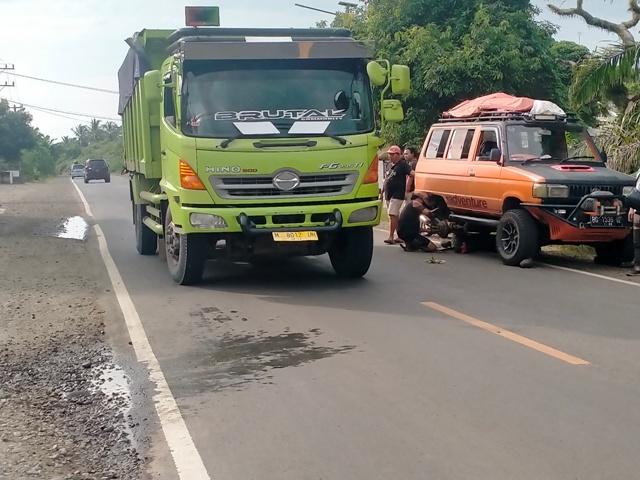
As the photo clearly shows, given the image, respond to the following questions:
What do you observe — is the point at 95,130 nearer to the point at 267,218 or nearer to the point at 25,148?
the point at 25,148

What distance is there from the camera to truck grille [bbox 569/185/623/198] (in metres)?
11.9


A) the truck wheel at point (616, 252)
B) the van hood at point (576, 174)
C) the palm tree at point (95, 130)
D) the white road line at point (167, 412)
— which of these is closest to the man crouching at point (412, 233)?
the van hood at point (576, 174)

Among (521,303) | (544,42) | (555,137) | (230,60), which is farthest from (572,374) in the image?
(544,42)

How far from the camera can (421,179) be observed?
15.2 m

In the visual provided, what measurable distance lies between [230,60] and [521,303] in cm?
430

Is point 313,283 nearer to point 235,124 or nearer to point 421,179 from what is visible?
point 235,124

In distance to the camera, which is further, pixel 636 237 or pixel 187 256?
pixel 636 237

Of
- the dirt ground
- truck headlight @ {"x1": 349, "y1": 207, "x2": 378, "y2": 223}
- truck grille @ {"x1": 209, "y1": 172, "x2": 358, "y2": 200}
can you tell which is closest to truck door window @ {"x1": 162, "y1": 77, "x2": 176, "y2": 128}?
truck grille @ {"x1": 209, "y1": 172, "x2": 358, "y2": 200}

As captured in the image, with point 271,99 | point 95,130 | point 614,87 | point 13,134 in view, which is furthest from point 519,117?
point 95,130

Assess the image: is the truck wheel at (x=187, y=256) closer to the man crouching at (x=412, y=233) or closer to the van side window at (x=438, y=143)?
the man crouching at (x=412, y=233)

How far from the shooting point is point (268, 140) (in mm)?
9805

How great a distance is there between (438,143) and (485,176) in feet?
6.45

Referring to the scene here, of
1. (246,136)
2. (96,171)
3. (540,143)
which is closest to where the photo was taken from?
(246,136)

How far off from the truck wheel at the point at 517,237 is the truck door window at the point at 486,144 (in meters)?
1.28
